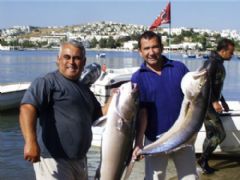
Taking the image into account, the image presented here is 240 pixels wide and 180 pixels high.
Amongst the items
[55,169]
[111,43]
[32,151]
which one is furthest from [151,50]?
[111,43]

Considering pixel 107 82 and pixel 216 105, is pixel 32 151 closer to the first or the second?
pixel 216 105

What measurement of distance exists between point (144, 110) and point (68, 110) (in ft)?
2.92

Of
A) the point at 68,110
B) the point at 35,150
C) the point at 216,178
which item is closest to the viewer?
the point at 35,150

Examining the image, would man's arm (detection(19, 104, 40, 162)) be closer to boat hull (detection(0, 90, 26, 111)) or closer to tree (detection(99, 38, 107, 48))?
boat hull (detection(0, 90, 26, 111))

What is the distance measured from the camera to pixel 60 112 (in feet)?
14.6

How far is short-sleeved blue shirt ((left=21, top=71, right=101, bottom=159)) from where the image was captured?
4.38 metres

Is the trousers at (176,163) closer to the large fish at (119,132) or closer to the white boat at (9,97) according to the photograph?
the large fish at (119,132)

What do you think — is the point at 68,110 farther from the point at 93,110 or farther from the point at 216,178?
the point at 216,178

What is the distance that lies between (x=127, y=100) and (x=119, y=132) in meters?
0.31

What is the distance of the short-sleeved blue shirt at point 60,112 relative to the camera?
438cm

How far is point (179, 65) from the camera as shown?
5125 millimetres

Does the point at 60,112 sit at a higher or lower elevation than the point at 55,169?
higher

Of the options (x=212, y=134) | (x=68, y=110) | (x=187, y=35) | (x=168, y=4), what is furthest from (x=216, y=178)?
(x=187, y=35)

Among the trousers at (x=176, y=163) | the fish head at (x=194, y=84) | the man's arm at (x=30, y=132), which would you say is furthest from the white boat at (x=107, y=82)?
the man's arm at (x=30, y=132)
